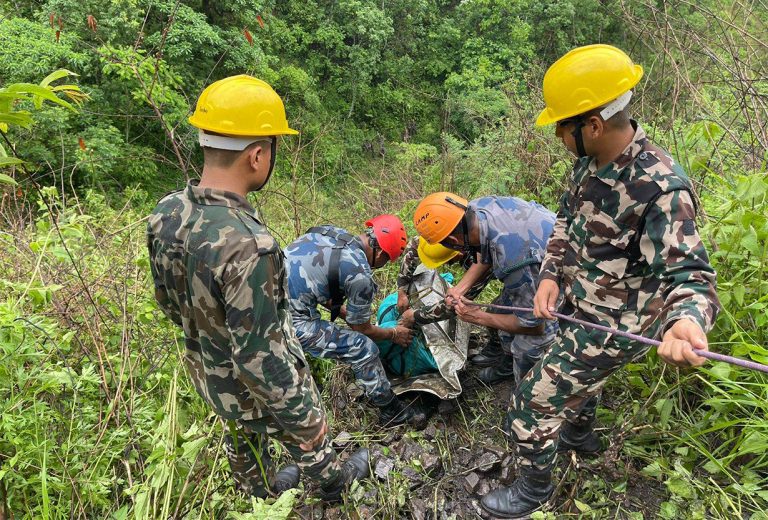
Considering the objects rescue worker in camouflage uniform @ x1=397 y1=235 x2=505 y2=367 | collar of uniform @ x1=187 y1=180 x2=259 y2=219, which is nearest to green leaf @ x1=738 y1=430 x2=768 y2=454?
rescue worker in camouflage uniform @ x1=397 y1=235 x2=505 y2=367

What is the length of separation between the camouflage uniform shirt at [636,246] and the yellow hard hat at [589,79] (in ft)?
0.75

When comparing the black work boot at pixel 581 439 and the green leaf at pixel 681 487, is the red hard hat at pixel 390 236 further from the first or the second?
the green leaf at pixel 681 487

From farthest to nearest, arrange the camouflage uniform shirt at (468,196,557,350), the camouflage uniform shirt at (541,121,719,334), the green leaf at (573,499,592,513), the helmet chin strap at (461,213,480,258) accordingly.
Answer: the helmet chin strap at (461,213,480,258), the camouflage uniform shirt at (468,196,557,350), the green leaf at (573,499,592,513), the camouflage uniform shirt at (541,121,719,334)

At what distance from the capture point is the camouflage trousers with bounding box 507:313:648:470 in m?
1.95

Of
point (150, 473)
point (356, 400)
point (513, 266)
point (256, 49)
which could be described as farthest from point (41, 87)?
point (256, 49)

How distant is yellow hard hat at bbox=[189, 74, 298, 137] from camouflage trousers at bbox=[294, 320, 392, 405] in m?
1.70

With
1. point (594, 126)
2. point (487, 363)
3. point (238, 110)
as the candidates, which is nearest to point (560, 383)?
point (594, 126)

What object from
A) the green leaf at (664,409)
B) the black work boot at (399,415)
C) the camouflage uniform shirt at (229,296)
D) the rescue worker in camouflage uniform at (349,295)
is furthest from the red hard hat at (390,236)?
the green leaf at (664,409)

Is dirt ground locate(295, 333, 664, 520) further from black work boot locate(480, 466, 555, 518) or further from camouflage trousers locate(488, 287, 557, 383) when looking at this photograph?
camouflage trousers locate(488, 287, 557, 383)

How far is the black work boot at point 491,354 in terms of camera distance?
3.55 meters

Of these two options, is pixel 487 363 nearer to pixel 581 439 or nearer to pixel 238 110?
pixel 581 439

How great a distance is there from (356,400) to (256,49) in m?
10.3

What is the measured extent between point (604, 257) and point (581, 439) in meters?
1.24

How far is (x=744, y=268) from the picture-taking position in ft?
7.66
